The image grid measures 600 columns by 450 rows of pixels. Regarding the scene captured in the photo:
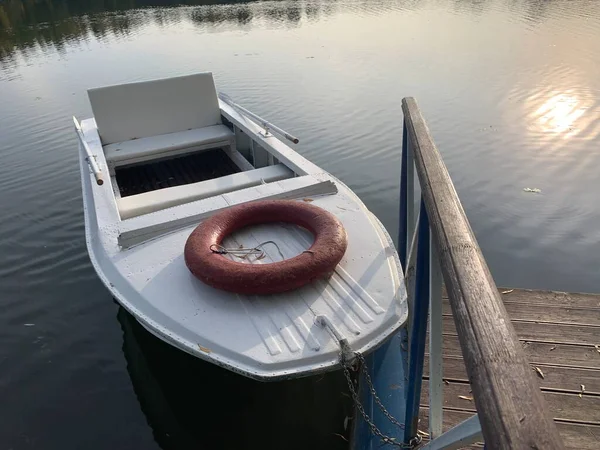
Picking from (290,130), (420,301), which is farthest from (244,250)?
(290,130)

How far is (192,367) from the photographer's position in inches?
157

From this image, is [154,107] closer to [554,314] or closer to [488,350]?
[554,314]

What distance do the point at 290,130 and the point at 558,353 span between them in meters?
7.06

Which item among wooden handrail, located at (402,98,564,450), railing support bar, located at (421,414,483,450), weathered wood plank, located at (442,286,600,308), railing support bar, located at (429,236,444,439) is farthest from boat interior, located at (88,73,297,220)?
railing support bar, located at (421,414,483,450)

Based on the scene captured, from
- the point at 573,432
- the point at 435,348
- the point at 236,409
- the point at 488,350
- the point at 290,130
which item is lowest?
the point at 236,409

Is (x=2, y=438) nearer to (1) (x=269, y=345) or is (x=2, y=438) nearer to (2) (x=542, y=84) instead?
(1) (x=269, y=345)

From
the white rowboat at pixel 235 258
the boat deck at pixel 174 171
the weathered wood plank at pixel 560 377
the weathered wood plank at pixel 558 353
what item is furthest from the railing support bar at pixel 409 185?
the boat deck at pixel 174 171

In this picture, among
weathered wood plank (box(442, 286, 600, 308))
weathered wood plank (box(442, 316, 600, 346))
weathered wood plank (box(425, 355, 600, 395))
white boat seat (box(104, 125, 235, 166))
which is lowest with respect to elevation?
weathered wood plank (box(442, 286, 600, 308))

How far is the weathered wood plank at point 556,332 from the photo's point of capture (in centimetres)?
320

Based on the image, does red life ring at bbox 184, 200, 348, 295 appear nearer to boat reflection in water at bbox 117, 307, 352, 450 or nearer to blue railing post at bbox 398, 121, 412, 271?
blue railing post at bbox 398, 121, 412, 271

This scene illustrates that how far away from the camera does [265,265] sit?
2.97 metres

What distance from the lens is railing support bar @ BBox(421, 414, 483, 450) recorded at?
4.58 feet

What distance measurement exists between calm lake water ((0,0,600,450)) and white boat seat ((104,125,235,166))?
1.33 m

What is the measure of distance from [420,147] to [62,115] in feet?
33.3
